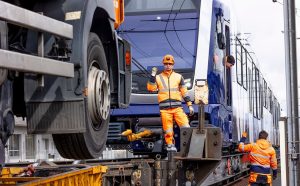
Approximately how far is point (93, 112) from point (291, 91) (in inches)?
182

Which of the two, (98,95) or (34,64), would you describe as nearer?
(34,64)

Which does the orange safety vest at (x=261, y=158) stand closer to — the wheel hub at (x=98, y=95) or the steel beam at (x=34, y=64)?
the wheel hub at (x=98, y=95)

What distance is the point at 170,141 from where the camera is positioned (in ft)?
31.2

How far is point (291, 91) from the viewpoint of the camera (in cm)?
870

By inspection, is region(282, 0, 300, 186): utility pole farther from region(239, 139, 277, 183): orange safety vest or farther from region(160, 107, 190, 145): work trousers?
region(239, 139, 277, 183): orange safety vest

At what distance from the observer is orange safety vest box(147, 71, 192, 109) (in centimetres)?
963

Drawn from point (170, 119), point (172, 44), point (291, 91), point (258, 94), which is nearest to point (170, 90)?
→ point (170, 119)

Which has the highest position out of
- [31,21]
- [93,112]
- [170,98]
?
[31,21]

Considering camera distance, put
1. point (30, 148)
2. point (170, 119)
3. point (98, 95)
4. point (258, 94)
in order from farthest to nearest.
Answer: point (30, 148), point (258, 94), point (170, 119), point (98, 95)

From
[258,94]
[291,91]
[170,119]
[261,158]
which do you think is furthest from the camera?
[258,94]

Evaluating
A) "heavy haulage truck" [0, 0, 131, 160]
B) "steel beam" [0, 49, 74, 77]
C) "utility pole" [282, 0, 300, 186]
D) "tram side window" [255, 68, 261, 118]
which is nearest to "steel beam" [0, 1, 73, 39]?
"heavy haulage truck" [0, 0, 131, 160]

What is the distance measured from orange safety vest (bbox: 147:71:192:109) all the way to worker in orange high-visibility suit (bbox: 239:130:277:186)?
190cm

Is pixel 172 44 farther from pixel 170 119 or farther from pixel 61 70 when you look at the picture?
pixel 61 70

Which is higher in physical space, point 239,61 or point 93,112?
point 239,61
